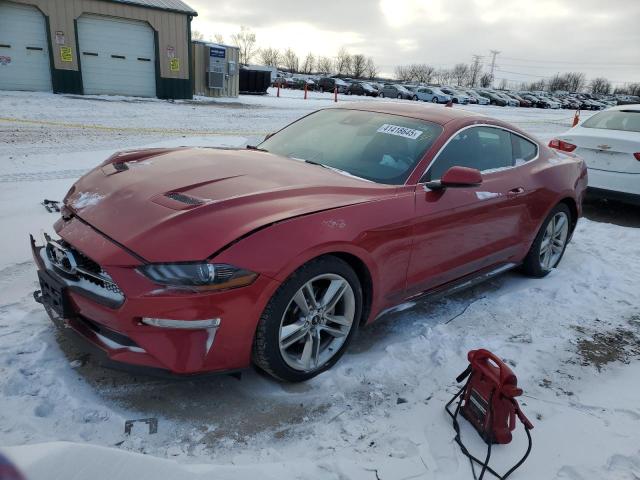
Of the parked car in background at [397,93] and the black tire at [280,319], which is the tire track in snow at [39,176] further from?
the parked car in background at [397,93]

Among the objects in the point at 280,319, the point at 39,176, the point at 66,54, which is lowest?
the point at 39,176

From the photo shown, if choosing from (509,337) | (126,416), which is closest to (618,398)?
(509,337)

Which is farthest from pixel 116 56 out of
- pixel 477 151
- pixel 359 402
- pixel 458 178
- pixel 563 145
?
pixel 359 402

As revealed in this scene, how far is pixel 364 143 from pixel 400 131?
0.27 m

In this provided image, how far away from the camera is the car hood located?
2354 millimetres

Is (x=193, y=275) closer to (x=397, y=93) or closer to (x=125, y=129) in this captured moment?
(x=125, y=129)

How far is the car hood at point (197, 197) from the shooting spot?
2.35m

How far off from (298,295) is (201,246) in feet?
1.91

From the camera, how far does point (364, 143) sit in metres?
3.63

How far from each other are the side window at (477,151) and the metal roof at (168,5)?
58.5 ft

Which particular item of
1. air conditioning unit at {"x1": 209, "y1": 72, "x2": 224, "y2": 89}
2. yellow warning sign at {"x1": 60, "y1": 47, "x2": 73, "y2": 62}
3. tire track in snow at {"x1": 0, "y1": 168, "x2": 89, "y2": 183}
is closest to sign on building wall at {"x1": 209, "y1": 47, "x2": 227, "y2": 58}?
air conditioning unit at {"x1": 209, "y1": 72, "x2": 224, "y2": 89}

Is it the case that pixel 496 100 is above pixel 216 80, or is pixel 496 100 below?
below

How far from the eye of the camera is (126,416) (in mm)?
2449

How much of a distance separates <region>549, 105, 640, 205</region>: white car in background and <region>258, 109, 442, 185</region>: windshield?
431cm
